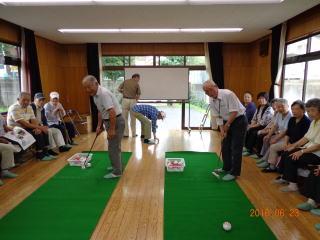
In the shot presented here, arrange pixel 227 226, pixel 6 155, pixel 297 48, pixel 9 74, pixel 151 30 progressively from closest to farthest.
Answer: pixel 227 226
pixel 6 155
pixel 297 48
pixel 9 74
pixel 151 30

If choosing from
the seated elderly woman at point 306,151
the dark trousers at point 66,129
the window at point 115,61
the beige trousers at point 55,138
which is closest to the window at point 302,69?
the seated elderly woman at point 306,151

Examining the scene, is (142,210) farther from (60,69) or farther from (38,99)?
(60,69)

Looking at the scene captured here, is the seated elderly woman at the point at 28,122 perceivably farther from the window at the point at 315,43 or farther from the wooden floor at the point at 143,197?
the window at the point at 315,43

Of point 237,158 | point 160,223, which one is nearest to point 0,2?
point 160,223

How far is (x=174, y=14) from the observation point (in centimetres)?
418

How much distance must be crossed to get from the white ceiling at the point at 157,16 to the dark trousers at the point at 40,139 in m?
1.92

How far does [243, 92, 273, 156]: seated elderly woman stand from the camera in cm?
468

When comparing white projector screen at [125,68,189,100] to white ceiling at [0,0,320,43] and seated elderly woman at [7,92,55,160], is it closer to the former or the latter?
white ceiling at [0,0,320,43]

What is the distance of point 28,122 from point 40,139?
343 millimetres

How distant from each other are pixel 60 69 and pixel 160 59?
285 cm

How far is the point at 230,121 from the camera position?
10.9 feet

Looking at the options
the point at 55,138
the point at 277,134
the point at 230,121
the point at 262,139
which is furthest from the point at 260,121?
the point at 55,138

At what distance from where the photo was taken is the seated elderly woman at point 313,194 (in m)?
2.67

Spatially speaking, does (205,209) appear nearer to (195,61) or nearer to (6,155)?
(6,155)
